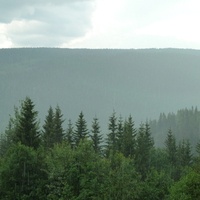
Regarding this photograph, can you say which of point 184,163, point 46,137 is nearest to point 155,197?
point 46,137

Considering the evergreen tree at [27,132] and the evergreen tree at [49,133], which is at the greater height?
the evergreen tree at [27,132]

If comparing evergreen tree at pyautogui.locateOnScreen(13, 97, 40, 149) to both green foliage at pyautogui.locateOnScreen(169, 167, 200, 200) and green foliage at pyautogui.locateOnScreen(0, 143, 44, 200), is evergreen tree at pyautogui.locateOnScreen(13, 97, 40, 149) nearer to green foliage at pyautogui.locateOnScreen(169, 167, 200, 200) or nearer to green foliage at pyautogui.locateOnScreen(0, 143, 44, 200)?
green foliage at pyautogui.locateOnScreen(0, 143, 44, 200)

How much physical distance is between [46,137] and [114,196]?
29.7 m

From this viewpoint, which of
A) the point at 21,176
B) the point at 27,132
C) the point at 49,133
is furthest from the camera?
the point at 49,133

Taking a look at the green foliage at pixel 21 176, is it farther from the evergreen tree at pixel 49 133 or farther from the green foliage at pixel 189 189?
the evergreen tree at pixel 49 133

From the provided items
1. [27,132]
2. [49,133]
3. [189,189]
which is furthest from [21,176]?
[49,133]

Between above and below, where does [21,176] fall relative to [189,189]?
below

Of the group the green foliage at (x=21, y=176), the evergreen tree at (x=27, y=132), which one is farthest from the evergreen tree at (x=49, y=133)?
the green foliage at (x=21, y=176)

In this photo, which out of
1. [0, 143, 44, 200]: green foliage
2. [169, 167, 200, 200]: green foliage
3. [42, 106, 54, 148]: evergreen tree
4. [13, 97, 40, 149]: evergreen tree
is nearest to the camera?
[169, 167, 200, 200]: green foliage

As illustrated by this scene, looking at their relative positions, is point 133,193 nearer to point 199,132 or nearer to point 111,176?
point 111,176

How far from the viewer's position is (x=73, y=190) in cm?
2825

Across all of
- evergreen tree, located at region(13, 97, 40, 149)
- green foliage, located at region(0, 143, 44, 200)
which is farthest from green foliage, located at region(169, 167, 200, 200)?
evergreen tree, located at region(13, 97, 40, 149)

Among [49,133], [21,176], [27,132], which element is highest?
[27,132]

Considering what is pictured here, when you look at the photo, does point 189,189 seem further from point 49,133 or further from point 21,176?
point 49,133
